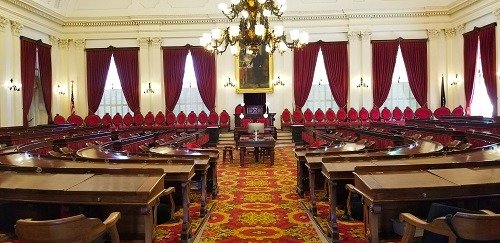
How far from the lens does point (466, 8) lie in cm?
1612

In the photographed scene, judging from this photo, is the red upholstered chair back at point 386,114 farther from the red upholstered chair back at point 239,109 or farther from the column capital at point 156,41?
the column capital at point 156,41

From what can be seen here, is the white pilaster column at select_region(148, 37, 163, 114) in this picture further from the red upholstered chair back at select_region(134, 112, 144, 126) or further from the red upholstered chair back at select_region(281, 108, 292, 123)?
the red upholstered chair back at select_region(281, 108, 292, 123)

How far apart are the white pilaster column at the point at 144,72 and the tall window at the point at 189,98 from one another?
3.81 ft

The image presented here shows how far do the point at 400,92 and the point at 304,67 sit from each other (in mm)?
4014

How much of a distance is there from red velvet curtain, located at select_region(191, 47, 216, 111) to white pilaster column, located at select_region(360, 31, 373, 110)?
19.0 ft

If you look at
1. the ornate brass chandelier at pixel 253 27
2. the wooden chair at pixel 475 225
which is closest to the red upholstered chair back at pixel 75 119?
the ornate brass chandelier at pixel 253 27

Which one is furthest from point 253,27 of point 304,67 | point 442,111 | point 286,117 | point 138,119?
point 442,111

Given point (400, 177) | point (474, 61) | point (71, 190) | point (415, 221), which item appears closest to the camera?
point (415, 221)

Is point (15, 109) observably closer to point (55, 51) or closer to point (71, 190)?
point (55, 51)

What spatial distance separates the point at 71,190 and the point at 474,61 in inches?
622

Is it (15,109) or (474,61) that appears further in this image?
(474,61)

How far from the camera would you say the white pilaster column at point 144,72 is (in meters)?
17.9

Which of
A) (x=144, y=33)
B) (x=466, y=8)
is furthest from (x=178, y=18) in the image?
(x=466, y=8)

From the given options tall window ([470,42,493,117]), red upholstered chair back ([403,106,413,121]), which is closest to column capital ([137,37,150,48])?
red upholstered chair back ([403,106,413,121])
